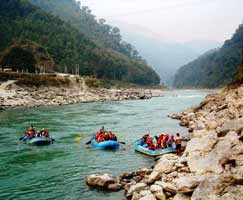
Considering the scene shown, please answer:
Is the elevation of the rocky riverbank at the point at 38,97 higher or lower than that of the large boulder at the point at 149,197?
higher

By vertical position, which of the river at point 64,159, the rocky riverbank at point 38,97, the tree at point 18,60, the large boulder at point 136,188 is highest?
the tree at point 18,60

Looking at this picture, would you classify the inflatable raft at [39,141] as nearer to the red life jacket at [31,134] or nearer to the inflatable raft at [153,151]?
the red life jacket at [31,134]

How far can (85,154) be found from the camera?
22781 mm

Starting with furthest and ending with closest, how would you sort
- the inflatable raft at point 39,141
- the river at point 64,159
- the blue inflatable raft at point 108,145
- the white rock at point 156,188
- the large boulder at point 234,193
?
→ the inflatable raft at point 39,141 → the blue inflatable raft at point 108,145 → the river at point 64,159 → the white rock at point 156,188 → the large boulder at point 234,193

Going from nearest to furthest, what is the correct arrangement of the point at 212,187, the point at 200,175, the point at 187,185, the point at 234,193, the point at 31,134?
the point at 234,193
the point at 212,187
the point at 187,185
the point at 200,175
the point at 31,134

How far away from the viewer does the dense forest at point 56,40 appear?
117688 millimetres

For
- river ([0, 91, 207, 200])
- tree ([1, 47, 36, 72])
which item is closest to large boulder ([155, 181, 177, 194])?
river ([0, 91, 207, 200])

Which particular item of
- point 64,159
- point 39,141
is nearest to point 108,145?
point 64,159

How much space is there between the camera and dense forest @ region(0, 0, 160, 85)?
386 feet

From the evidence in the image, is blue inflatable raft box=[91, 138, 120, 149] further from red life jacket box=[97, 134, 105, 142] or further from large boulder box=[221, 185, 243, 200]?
large boulder box=[221, 185, 243, 200]

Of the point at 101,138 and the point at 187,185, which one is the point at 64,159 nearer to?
the point at 101,138

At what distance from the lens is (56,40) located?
130 metres

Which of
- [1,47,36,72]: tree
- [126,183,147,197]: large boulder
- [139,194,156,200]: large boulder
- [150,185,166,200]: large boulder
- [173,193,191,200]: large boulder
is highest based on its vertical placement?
[1,47,36,72]: tree

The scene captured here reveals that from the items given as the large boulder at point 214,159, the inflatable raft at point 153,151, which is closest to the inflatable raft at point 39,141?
the inflatable raft at point 153,151
